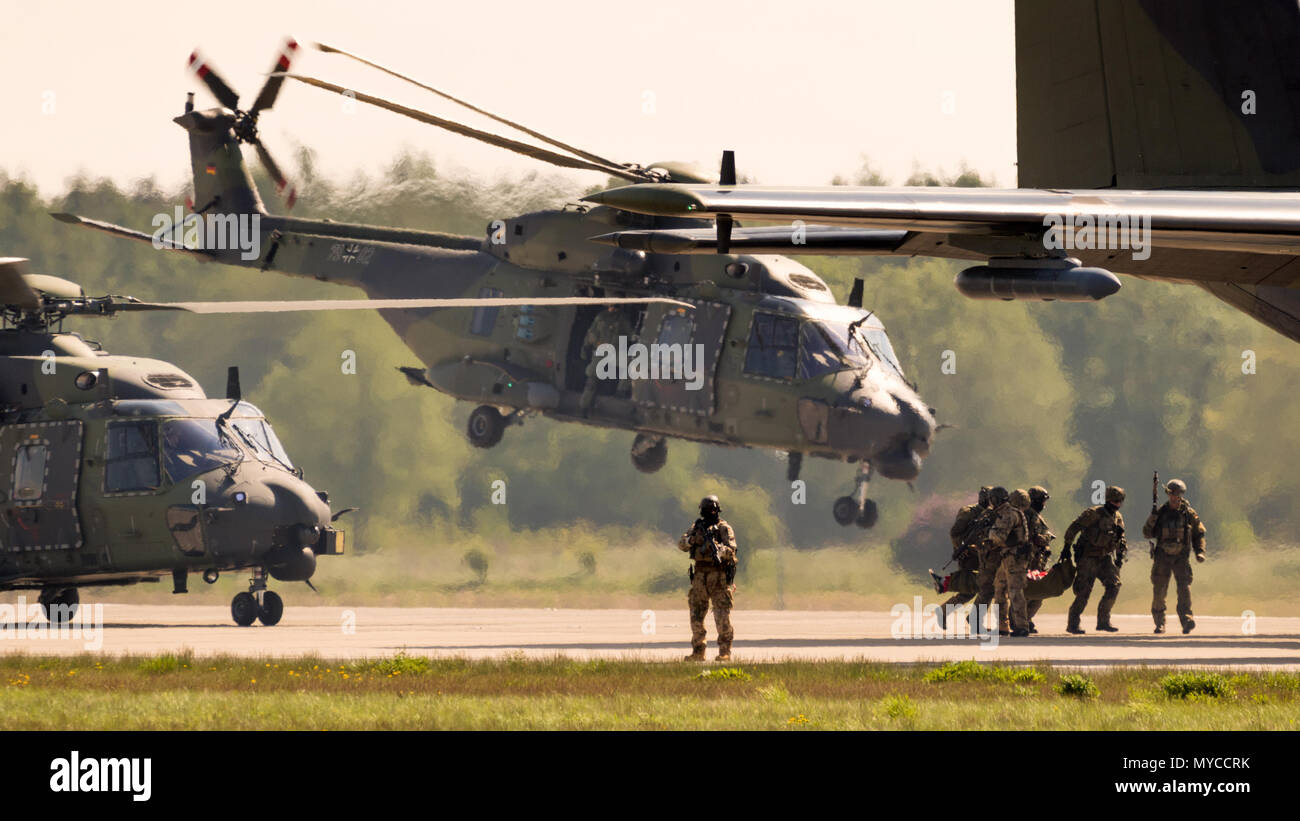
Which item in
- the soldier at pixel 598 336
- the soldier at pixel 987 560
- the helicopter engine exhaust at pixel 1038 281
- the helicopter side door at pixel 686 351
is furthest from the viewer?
the soldier at pixel 598 336

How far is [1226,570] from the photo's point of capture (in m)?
32.9

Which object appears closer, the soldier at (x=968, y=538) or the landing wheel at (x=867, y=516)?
the soldier at (x=968, y=538)

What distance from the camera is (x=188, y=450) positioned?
71.1ft

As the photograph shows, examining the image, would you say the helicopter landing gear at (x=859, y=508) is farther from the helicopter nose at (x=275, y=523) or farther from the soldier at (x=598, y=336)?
the helicopter nose at (x=275, y=523)

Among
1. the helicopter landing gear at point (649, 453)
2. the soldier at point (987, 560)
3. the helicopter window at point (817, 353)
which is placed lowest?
the soldier at point (987, 560)

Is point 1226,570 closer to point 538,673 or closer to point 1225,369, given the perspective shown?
point 1225,369

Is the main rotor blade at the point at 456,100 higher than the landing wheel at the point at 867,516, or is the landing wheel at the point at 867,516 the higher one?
the main rotor blade at the point at 456,100

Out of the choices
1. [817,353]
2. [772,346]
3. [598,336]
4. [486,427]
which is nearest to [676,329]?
[772,346]

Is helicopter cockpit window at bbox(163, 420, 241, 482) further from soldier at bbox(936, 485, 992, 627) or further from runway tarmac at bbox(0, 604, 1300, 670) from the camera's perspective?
soldier at bbox(936, 485, 992, 627)

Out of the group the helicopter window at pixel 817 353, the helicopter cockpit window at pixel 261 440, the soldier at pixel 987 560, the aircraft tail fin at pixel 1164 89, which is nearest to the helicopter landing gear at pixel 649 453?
the helicopter window at pixel 817 353

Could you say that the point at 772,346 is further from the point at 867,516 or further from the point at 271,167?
the point at 271,167

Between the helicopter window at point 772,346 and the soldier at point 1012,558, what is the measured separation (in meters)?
6.44

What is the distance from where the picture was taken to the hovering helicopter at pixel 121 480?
21531 mm
